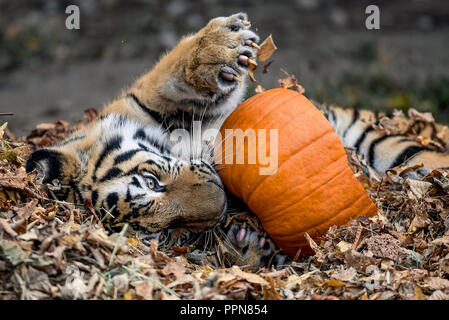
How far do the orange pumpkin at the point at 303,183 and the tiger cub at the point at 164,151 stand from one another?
0.22 metres

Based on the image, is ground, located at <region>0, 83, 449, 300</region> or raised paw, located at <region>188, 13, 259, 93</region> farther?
raised paw, located at <region>188, 13, 259, 93</region>

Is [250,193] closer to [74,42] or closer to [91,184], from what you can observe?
[91,184]

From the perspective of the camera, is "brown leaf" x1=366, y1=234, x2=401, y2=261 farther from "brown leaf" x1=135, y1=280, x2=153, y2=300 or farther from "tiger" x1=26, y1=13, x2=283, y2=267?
"brown leaf" x1=135, y1=280, x2=153, y2=300

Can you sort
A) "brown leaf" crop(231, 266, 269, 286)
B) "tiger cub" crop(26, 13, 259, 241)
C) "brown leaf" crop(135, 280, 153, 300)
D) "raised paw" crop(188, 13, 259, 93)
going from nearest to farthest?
"brown leaf" crop(135, 280, 153, 300) → "brown leaf" crop(231, 266, 269, 286) → "tiger cub" crop(26, 13, 259, 241) → "raised paw" crop(188, 13, 259, 93)

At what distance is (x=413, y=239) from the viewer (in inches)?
93.8

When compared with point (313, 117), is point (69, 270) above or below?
below

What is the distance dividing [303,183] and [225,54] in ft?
2.46

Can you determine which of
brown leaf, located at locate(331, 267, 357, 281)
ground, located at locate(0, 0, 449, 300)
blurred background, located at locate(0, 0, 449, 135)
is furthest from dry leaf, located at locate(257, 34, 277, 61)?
blurred background, located at locate(0, 0, 449, 135)

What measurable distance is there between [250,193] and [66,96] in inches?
174

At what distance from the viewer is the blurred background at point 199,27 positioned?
586 centimetres

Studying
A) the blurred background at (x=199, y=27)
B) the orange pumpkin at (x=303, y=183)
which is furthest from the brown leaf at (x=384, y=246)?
the blurred background at (x=199, y=27)

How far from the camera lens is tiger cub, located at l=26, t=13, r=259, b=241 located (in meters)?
2.42

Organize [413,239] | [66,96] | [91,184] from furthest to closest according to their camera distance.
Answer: [66,96]
[91,184]
[413,239]
